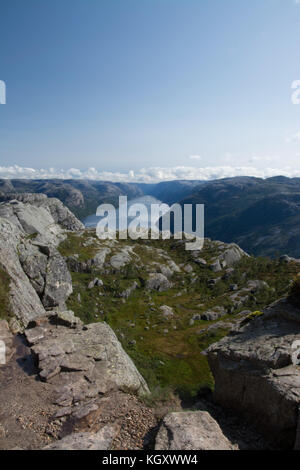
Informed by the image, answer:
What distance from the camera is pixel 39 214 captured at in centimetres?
11625

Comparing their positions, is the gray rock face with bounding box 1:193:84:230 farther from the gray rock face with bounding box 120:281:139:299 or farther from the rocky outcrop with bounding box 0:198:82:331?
the gray rock face with bounding box 120:281:139:299

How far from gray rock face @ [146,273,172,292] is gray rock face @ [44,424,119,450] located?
90038mm

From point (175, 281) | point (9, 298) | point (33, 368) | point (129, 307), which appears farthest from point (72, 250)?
point (33, 368)

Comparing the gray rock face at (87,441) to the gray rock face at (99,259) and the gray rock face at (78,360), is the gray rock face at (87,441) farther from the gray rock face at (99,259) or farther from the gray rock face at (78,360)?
the gray rock face at (99,259)

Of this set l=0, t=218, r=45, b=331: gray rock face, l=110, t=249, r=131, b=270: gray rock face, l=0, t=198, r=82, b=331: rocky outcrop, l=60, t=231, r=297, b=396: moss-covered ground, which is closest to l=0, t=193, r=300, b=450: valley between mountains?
l=0, t=218, r=45, b=331: gray rock face

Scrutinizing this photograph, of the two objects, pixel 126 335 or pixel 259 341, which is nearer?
pixel 259 341

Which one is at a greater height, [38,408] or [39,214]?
[39,214]

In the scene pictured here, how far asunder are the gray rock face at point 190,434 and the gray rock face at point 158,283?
89964 millimetres

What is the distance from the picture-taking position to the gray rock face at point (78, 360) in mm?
14562

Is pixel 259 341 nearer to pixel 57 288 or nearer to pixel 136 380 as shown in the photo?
pixel 136 380

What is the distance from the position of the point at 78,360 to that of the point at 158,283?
8823 centimetres

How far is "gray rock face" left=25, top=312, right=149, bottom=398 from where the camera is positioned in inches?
573

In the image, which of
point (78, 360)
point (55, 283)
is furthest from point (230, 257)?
point (78, 360)

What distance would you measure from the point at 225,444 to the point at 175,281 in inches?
4062
